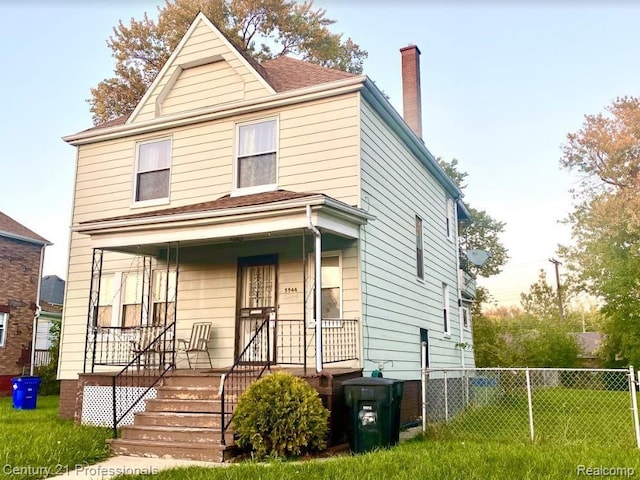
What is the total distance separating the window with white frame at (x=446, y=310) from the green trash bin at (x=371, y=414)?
8435 mm

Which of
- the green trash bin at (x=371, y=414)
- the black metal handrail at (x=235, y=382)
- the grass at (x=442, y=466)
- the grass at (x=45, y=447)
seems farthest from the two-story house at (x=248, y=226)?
the grass at (x=442, y=466)

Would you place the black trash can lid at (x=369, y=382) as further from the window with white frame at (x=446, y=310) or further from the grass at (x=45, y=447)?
the window with white frame at (x=446, y=310)

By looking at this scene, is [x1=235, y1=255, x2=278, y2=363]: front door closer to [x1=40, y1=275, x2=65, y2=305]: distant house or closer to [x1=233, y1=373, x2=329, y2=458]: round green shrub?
[x1=233, y1=373, x2=329, y2=458]: round green shrub

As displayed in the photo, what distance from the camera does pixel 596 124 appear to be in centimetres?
3161

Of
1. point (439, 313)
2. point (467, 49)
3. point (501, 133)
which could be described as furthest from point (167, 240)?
point (501, 133)

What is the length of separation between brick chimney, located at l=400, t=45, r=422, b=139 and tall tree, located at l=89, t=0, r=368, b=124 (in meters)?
7.70

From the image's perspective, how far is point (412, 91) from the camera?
17.4 metres

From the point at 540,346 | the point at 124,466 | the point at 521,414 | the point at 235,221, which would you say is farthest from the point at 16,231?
the point at 540,346

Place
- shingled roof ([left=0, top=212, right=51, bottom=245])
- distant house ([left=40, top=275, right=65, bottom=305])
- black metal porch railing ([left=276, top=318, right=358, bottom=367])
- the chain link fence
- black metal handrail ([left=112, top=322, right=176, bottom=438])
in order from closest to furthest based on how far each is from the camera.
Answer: the chain link fence → black metal handrail ([left=112, top=322, right=176, bottom=438]) → black metal porch railing ([left=276, top=318, right=358, bottom=367]) → shingled roof ([left=0, top=212, right=51, bottom=245]) → distant house ([left=40, top=275, right=65, bottom=305])

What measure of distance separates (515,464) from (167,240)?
673cm

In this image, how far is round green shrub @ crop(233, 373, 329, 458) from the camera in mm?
7395

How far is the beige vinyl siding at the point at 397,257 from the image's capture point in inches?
426

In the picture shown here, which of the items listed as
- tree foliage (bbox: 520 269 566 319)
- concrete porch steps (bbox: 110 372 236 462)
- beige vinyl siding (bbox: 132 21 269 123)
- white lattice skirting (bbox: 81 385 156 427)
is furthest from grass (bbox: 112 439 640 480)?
tree foliage (bbox: 520 269 566 319)

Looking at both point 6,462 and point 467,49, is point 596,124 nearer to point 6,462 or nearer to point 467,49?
point 467,49
